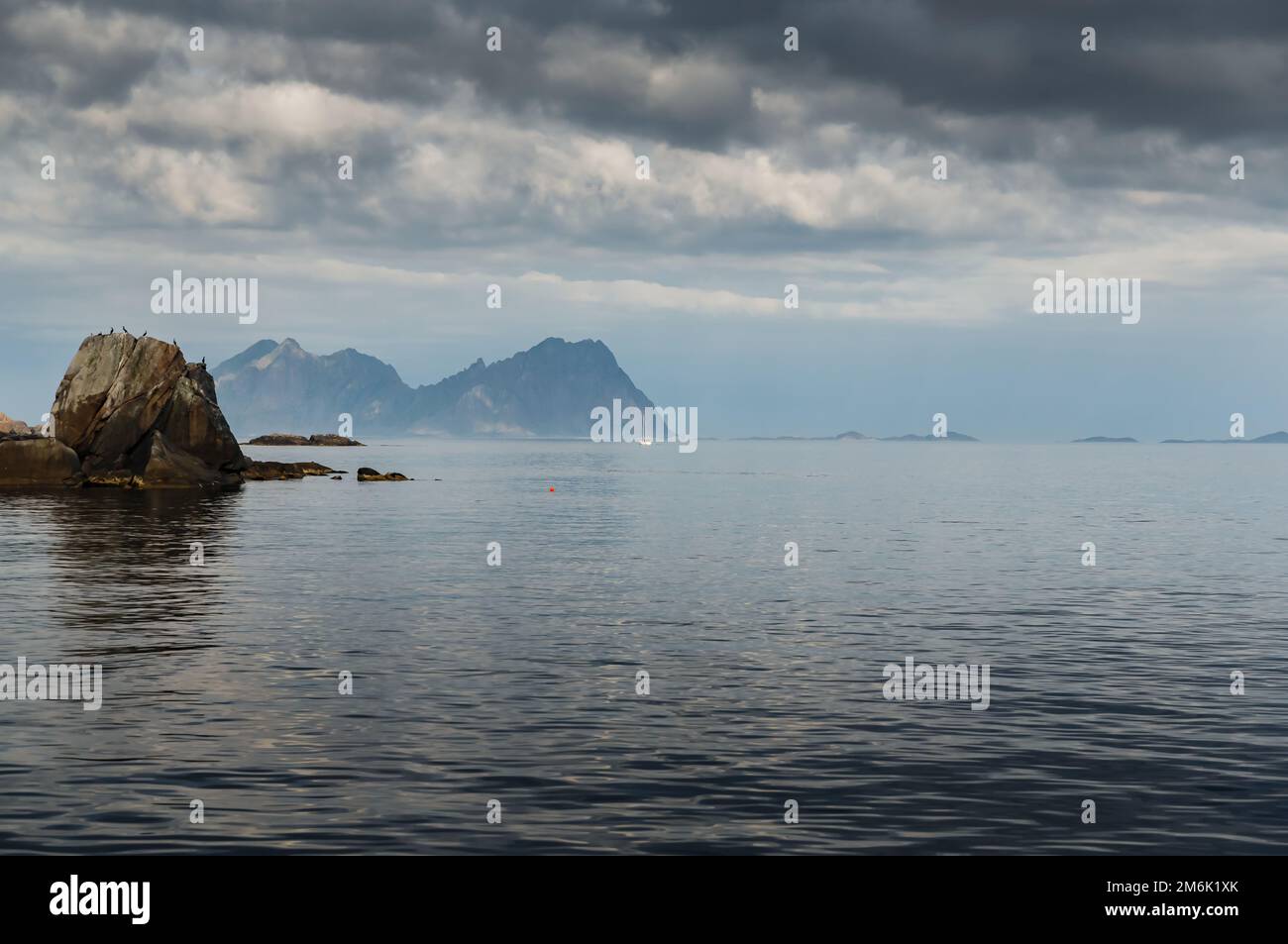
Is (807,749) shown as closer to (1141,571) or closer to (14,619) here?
(14,619)

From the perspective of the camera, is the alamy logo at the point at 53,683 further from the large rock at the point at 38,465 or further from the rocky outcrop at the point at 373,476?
the rocky outcrop at the point at 373,476

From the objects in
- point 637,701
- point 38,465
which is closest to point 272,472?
point 38,465

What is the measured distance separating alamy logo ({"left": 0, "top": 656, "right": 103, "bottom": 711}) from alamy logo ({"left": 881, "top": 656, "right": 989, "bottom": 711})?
56.2ft

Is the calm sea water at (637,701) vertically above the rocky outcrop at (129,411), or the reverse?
the rocky outcrop at (129,411)

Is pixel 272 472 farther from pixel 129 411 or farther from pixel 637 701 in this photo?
pixel 637 701

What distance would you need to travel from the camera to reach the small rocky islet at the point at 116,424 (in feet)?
378

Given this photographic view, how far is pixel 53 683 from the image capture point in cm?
2694

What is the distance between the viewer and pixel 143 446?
389 ft
